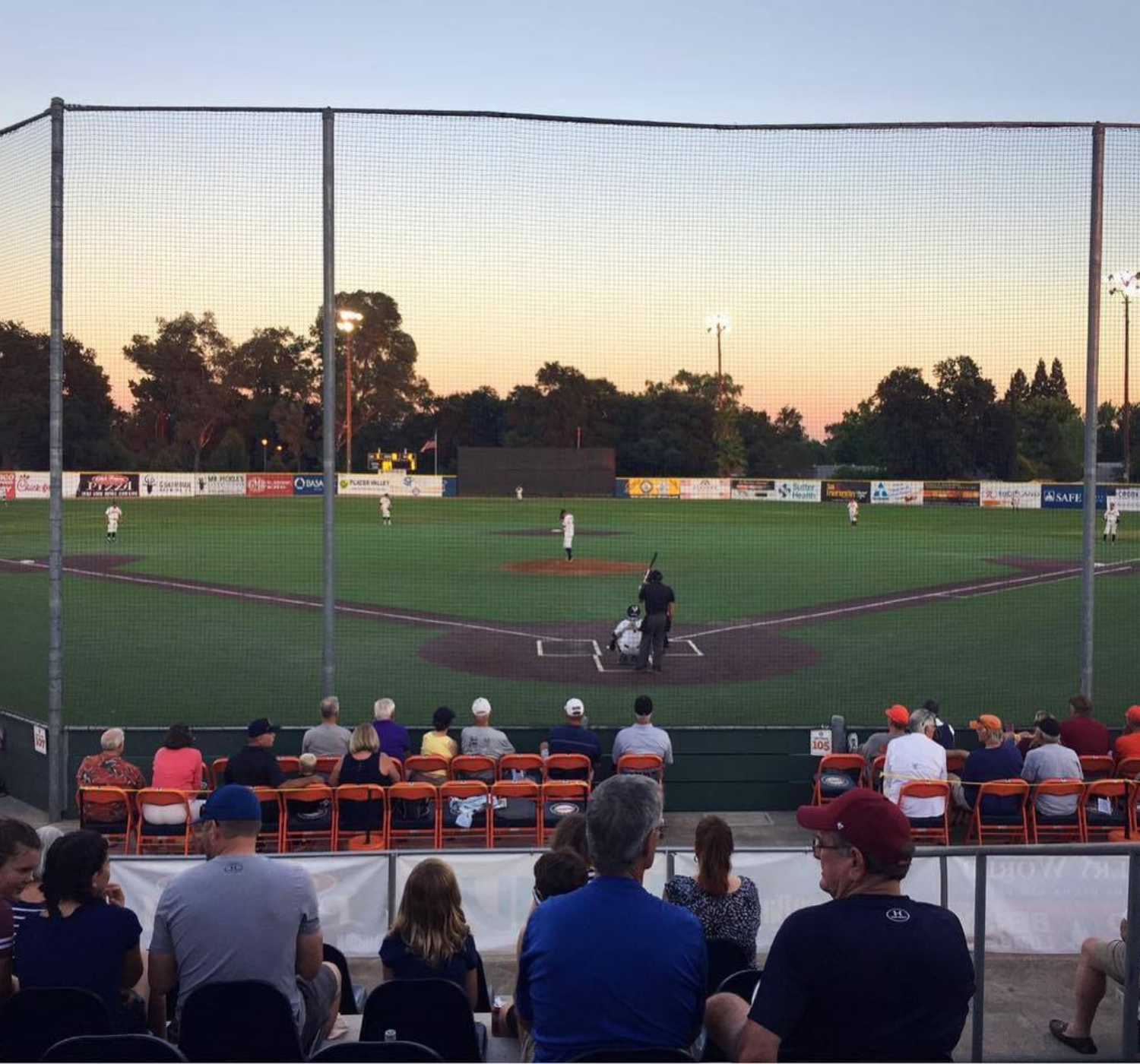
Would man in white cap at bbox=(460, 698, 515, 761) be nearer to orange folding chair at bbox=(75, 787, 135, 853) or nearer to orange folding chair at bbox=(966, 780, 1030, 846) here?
orange folding chair at bbox=(75, 787, 135, 853)

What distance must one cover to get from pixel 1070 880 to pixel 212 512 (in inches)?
1791

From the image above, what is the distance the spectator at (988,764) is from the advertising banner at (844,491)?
41.4 metres

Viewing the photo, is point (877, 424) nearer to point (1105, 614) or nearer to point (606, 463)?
point (1105, 614)

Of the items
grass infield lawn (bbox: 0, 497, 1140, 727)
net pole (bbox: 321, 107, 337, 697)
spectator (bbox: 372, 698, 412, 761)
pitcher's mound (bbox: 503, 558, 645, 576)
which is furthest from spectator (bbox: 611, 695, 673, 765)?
pitcher's mound (bbox: 503, 558, 645, 576)

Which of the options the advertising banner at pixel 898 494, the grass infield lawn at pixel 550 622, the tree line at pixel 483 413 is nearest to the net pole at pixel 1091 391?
the tree line at pixel 483 413

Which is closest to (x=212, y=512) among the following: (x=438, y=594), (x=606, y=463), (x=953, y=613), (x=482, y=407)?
Answer: (x=606, y=463)

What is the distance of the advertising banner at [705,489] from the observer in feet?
190

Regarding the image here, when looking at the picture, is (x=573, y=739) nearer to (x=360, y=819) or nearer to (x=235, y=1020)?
(x=360, y=819)

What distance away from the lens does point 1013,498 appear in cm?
4850

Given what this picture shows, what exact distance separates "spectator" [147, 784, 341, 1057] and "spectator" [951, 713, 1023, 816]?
648 centimetres

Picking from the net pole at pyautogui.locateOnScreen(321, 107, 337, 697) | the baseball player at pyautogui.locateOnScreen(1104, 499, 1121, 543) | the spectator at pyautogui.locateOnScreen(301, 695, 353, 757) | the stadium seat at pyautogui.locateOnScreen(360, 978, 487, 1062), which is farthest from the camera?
the baseball player at pyautogui.locateOnScreen(1104, 499, 1121, 543)

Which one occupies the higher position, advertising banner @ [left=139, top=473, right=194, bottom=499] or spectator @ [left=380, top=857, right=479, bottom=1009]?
advertising banner @ [left=139, top=473, right=194, bottom=499]

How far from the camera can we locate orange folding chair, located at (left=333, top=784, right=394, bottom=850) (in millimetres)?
8664

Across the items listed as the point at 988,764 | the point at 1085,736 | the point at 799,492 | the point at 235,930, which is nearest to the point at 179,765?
the point at 235,930
